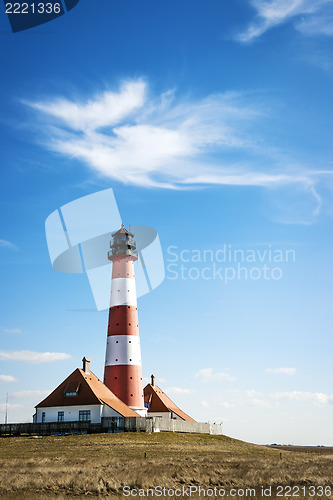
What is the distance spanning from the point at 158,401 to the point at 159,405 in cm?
64

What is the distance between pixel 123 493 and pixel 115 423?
1265 inches

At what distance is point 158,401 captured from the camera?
230ft

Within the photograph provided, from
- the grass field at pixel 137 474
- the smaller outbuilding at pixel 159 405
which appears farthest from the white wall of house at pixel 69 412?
the grass field at pixel 137 474

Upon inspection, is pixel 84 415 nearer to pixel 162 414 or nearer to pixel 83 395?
pixel 83 395

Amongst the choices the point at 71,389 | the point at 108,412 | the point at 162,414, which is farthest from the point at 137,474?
the point at 162,414

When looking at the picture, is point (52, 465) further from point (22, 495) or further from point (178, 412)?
point (178, 412)

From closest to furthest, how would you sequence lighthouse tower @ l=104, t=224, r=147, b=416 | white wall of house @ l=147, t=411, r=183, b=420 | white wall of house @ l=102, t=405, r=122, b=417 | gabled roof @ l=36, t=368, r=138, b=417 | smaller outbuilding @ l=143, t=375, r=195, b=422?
white wall of house @ l=102, t=405, r=122, b=417, gabled roof @ l=36, t=368, r=138, b=417, lighthouse tower @ l=104, t=224, r=147, b=416, white wall of house @ l=147, t=411, r=183, b=420, smaller outbuilding @ l=143, t=375, r=195, b=422

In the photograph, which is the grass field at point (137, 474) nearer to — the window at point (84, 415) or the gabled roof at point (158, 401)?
the window at point (84, 415)

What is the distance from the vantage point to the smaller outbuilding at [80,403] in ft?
182

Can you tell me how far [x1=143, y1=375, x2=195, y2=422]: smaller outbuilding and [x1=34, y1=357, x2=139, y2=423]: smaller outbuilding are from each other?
11735 millimetres

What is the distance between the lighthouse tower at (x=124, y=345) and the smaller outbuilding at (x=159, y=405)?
8.22m

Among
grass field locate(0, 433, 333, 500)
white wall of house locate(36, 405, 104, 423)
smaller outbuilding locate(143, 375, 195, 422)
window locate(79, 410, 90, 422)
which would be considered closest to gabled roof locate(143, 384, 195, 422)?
smaller outbuilding locate(143, 375, 195, 422)

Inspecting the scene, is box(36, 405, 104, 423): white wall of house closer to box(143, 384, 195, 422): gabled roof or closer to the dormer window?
the dormer window

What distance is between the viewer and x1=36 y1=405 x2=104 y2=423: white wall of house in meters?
55.5
